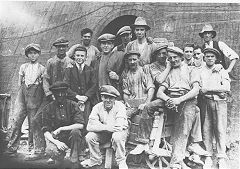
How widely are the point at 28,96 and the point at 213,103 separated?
3.34 metres

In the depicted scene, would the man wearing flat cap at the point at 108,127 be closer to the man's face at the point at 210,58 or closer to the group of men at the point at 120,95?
the group of men at the point at 120,95

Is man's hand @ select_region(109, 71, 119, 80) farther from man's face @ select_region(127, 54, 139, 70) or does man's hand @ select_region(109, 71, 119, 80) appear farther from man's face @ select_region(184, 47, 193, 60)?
man's face @ select_region(184, 47, 193, 60)

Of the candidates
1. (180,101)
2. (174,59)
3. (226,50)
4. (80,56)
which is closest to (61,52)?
(80,56)

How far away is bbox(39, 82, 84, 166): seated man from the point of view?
725 cm

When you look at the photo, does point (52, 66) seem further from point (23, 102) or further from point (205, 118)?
point (205, 118)

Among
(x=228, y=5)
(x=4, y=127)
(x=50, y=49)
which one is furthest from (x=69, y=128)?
(x=228, y=5)

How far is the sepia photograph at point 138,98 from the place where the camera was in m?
7.25

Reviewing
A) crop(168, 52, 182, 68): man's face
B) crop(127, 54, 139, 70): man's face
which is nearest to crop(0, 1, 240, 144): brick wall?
crop(168, 52, 182, 68): man's face

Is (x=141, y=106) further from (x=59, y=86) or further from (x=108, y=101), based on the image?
(x=59, y=86)

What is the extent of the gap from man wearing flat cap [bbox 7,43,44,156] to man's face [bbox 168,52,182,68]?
2419mm

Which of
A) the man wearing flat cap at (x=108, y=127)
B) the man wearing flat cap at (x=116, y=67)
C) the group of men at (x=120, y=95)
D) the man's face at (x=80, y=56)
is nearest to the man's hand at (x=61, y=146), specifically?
the group of men at (x=120, y=95)

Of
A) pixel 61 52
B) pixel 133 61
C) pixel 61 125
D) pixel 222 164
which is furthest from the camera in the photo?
pixel 61 52

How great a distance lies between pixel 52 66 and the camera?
26.5 feet

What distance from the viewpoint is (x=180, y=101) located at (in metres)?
7.18
